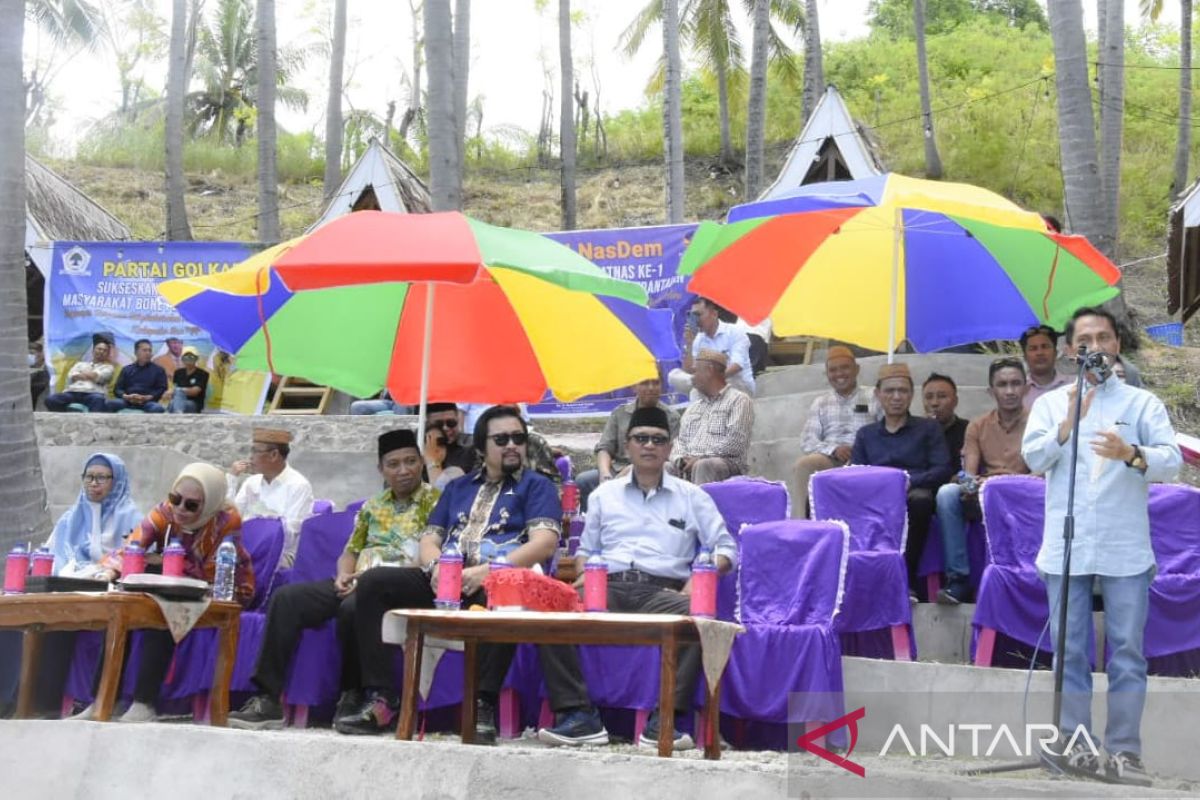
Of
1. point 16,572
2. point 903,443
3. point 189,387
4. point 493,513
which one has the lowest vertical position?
point 16,572

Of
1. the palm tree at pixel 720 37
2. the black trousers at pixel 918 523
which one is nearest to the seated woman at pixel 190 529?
the black trousers at pixel 918 523

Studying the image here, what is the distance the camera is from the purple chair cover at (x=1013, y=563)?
7.10 m

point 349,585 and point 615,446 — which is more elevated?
point 615,446

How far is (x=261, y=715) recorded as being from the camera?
6.86 m

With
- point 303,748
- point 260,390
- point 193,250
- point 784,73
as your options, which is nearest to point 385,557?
point 303,748

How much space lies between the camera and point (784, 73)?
104ft

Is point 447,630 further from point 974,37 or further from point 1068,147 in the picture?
point 974,37

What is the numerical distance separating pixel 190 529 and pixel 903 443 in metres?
4.06

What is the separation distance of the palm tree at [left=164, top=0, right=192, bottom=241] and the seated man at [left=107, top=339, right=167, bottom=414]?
7851 millimetres

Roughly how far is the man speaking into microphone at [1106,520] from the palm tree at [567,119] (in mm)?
21367

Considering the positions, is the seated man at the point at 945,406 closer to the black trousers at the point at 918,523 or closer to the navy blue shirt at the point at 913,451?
the navy blue shirt at the point at 913,451

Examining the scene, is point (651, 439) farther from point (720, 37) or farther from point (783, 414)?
point (720, 37)

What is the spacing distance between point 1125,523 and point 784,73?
89.1 feet

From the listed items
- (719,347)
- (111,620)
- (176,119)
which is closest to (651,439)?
(111,620)
